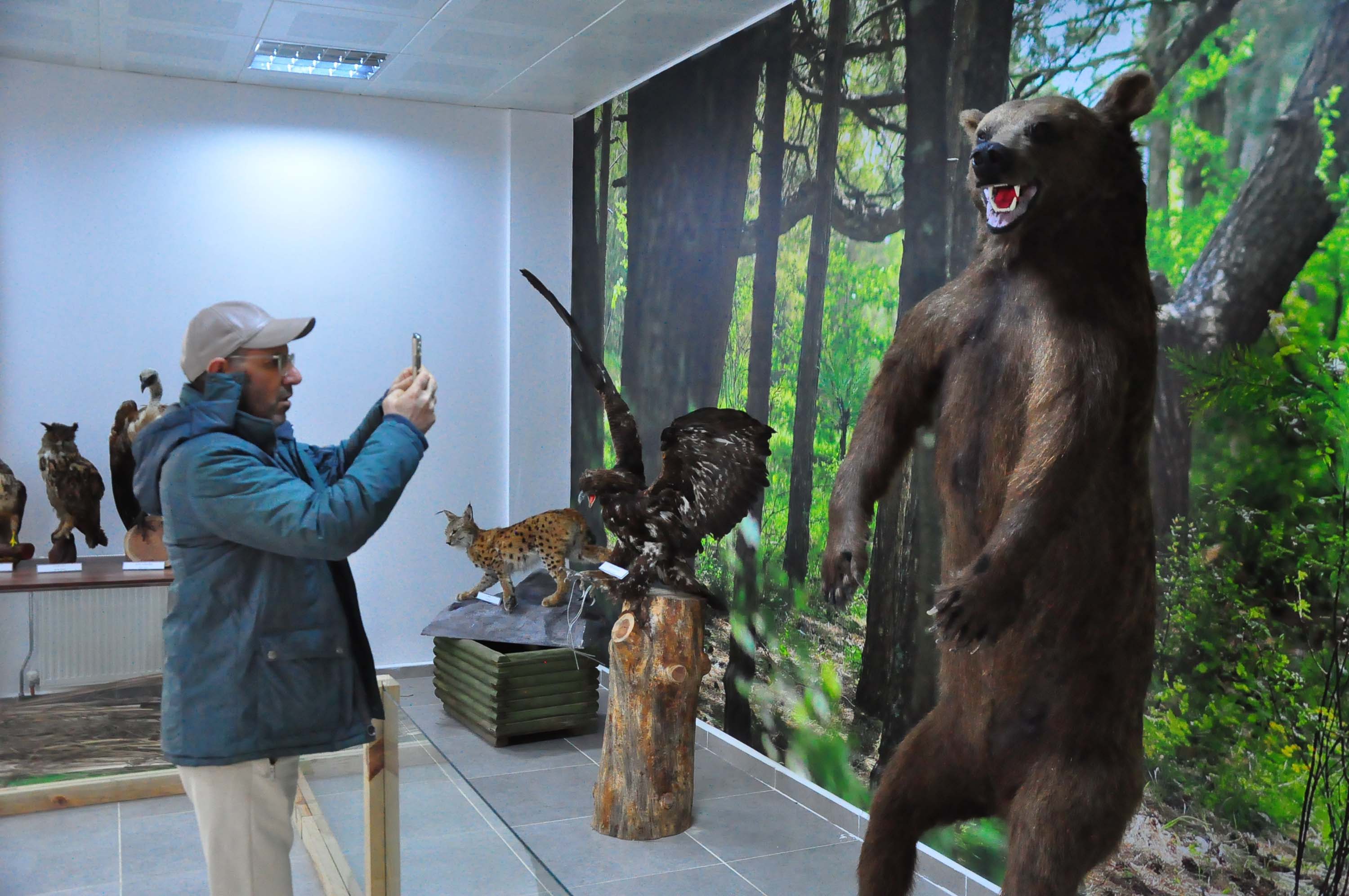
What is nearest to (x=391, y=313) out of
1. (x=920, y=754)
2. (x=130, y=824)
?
(x=130, y=824)

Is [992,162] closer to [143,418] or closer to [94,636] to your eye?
[143,418]

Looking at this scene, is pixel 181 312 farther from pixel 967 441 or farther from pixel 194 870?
pixel 967 441

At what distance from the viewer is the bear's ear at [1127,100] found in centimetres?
160

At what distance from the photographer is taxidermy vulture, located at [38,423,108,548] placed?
4.25 meters

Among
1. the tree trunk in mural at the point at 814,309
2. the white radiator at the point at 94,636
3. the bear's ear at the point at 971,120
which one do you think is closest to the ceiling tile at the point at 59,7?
the white radiator at the point at 94,636

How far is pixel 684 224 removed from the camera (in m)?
4.46

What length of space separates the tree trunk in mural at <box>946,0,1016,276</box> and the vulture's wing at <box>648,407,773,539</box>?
75 cm

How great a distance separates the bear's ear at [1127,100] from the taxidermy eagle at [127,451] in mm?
3709

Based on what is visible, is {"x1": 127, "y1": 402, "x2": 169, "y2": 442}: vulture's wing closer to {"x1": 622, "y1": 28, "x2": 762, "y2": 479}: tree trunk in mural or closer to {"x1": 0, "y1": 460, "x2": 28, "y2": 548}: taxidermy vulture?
{"x1": 0, "y1": 460, "x2": 28, "y2": 548}: taxidermy vulture

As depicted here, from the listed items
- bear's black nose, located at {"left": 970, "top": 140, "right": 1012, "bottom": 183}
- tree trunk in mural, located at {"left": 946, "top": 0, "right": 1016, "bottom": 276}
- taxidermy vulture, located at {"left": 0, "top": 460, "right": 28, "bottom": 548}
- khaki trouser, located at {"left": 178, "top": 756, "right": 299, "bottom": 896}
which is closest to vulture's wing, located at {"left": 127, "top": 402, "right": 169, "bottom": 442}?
taxidermy vulture, located at {"left": 0, "top": 460, "right": 28, "bottom": 548}

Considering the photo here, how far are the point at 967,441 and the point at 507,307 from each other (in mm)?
4100

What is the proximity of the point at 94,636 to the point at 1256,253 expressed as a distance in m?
3.98

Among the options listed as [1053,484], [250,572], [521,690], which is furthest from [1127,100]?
[521,690]

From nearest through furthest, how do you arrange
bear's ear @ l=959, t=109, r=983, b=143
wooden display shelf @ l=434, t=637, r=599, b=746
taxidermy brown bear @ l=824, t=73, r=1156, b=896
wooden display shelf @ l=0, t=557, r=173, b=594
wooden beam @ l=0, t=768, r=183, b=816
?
taxidermy brown bear @ l=824, t=73, r=1156, b=896 → bear's ear @ l=959, t=109, r=983, b=143 → wooden beam @ l=0, t=768, r=183, b=816 → wooden display shelf @ l=0, t=557, r=173, b=594 → wooden display shelf @ l=434, t=637, r=599, b=746
